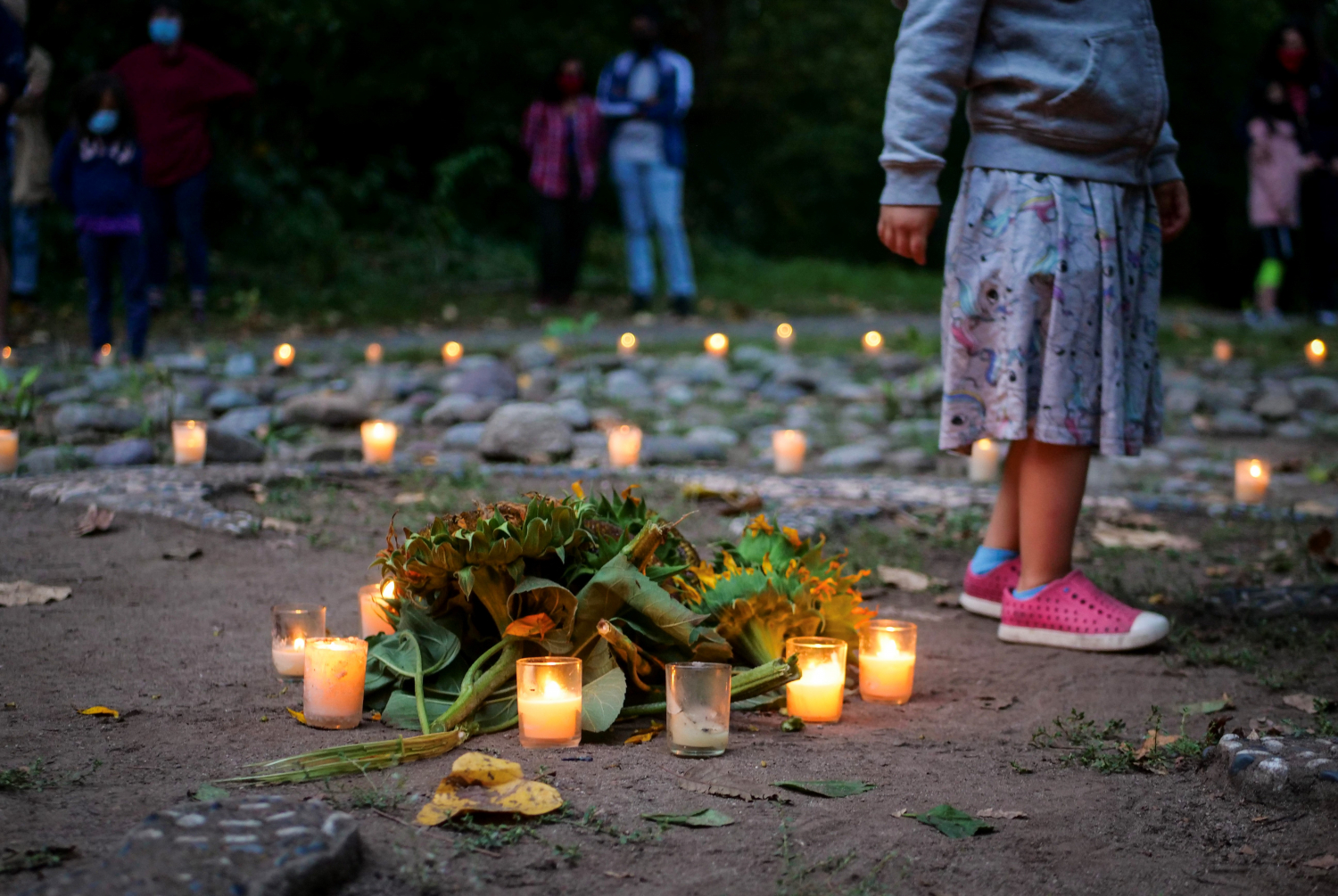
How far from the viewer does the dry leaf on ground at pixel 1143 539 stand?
4473 mm

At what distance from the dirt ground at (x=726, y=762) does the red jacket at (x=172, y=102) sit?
18.9 ft

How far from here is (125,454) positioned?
507 cm

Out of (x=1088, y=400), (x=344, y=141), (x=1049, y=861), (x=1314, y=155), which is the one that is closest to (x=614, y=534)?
(x=1049, y=861)

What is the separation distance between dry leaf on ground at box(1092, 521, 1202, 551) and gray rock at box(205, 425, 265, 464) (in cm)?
320

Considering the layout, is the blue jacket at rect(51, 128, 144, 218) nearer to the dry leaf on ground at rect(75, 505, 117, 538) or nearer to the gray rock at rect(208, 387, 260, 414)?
the gray rock at rect(208, 387, 260, 414)

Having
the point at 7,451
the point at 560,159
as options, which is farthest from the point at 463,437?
the point at 560,159

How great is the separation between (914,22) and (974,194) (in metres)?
0.43

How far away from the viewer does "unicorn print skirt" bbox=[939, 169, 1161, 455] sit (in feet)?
10.2

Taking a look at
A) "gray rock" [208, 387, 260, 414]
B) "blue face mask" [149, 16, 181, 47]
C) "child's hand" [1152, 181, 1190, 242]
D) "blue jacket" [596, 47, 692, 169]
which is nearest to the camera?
"child's hand" [1152, 181, 1190, 242]

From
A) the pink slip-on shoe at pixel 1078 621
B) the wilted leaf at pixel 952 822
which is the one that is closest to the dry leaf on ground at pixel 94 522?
the pink slip-on shoe at pixel 1078 621

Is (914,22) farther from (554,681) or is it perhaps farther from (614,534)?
(554,681)

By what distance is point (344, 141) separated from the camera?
15.6 meters

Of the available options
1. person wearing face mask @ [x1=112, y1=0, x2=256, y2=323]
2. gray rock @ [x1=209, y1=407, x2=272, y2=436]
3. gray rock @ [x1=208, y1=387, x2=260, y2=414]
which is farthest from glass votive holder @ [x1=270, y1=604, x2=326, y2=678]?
person wearing face mask @ [x1=112, y1=0, x2=256, y2=323]

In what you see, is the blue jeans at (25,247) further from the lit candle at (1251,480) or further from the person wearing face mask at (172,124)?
the lit candle at (1251,480)
